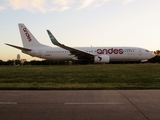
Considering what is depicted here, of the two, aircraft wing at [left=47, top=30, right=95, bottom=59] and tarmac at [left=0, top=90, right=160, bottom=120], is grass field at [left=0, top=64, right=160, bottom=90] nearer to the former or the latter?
tarmac at [left=0, top=90, right=160, bottom=120]

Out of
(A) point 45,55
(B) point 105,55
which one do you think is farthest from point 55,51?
(B) point 105,55

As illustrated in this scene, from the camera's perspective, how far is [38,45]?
124 ft

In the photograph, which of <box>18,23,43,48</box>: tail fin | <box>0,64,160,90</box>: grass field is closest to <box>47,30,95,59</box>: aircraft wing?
<box>18,23,43,48</box>: tail fin

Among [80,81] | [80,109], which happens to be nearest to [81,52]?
[80,81]

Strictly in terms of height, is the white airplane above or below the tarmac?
above

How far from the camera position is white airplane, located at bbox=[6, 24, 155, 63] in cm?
3260

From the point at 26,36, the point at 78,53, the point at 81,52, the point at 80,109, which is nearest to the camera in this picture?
the point at 80,109

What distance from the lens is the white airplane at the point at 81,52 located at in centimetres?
3260

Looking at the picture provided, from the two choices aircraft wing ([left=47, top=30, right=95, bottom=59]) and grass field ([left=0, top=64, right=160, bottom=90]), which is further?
aircraft wing ([left=47, top=30, right=95, bottom=59])

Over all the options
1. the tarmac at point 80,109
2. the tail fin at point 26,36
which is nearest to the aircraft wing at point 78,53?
the tail fin at point 26,36

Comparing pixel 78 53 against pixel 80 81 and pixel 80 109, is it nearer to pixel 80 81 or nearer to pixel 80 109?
pixel 80 81

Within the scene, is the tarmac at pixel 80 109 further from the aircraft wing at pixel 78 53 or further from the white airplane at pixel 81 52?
the aircraft wing at pixel 78 53

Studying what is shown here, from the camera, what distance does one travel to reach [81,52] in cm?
3222

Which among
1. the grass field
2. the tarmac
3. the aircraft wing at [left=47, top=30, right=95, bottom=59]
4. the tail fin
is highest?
the tail fin
